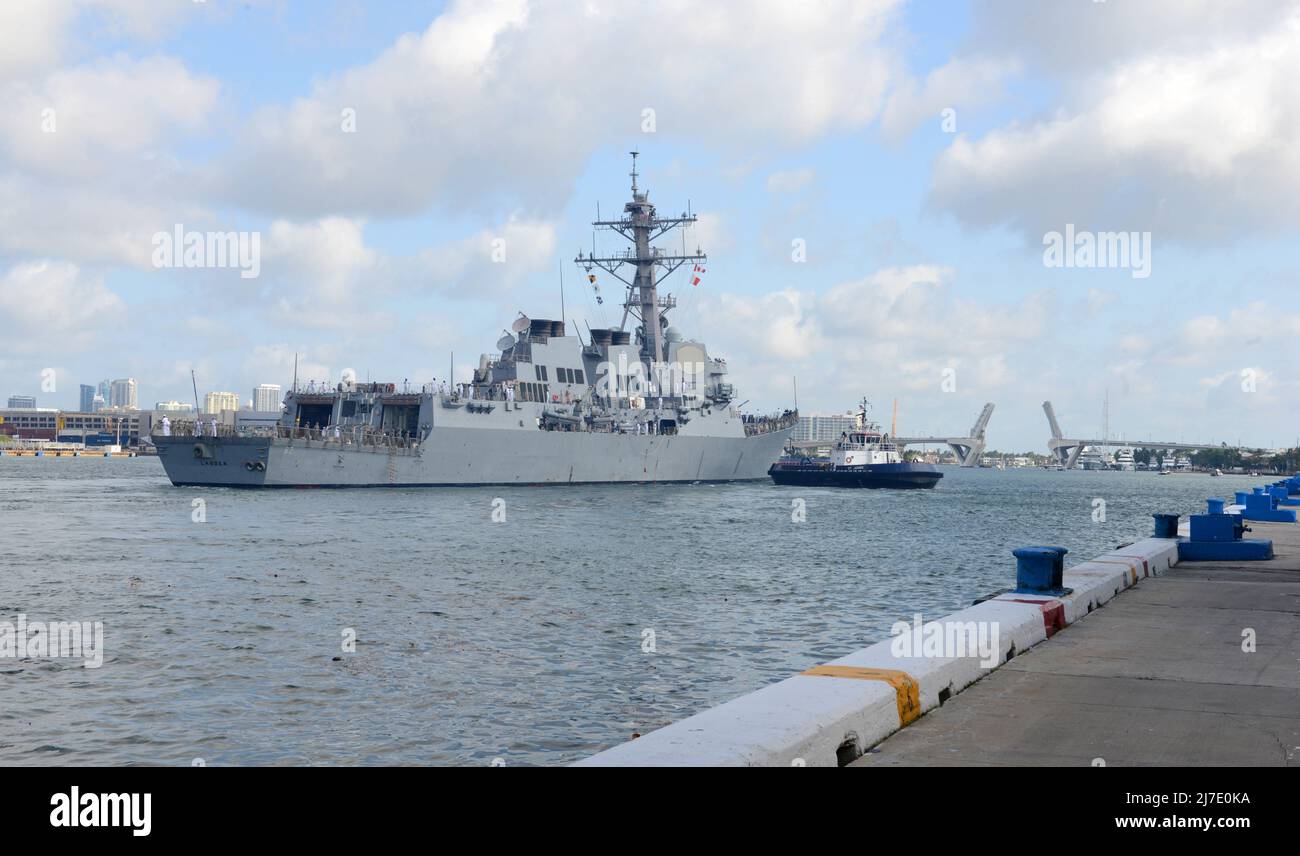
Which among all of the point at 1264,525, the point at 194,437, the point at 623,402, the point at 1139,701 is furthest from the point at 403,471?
the point at 1139,701

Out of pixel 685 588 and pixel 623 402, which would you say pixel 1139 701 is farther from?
pixel 623 402

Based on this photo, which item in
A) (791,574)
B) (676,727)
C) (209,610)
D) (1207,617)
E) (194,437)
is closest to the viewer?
(676,727)

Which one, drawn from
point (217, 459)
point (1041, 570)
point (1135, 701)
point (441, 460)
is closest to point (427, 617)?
Result: point (1041, 570)

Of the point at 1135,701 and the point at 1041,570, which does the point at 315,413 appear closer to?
the point at 1041,570

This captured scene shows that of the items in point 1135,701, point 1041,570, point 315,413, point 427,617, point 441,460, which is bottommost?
point 427,617

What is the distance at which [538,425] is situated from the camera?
56594mm

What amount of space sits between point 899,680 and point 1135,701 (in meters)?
1.67

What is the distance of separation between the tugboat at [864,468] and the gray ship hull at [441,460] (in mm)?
10277

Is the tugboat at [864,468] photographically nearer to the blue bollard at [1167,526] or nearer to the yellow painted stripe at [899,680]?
the blue bollard at [1167,526]

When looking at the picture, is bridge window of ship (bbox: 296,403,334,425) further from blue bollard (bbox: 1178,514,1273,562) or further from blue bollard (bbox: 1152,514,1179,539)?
blue bollard (bbox: 1178,514,1273,562)

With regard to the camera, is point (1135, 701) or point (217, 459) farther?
point (217, 459)

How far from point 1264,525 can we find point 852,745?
70.2 feet

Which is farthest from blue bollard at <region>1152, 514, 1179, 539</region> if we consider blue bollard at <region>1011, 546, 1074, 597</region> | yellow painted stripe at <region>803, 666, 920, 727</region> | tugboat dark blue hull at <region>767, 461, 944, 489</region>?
tugboat dark blue hull at <region>767, 461, 944, 489</region>
